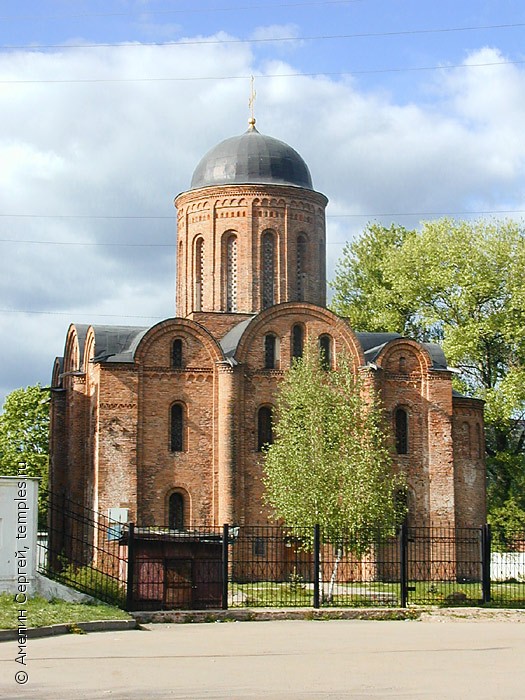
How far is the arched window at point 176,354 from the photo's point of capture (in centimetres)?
3241

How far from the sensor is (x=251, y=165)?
36562 millimetres

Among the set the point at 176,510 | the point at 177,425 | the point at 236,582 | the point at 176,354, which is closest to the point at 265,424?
the point at 177,425

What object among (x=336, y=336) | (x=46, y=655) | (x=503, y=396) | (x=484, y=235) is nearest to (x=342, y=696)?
(x=46, y=655)

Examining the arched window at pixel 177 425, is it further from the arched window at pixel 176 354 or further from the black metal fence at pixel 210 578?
the black metal fence at pixel 210 578

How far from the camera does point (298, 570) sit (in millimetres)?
31734

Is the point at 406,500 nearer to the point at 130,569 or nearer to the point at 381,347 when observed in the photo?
the point at 381,347

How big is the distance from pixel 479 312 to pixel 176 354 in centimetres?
1223

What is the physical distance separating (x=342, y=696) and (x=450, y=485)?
2307cm

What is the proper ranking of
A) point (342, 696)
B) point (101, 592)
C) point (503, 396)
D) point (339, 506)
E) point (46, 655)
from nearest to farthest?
point (342, 696)
point (46, 655)
point (101, 592)
point (339, 506)
point (503, 396)

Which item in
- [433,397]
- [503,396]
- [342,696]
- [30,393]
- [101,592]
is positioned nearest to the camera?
[342,696]

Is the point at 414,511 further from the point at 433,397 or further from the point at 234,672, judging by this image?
the point at 234,672

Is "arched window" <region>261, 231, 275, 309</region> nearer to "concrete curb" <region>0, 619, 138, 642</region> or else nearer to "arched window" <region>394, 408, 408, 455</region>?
"arched window" <region>394, 408, 408, 455</region>

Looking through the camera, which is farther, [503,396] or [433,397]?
[503,396]

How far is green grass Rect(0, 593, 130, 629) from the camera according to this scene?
54.3 ft
